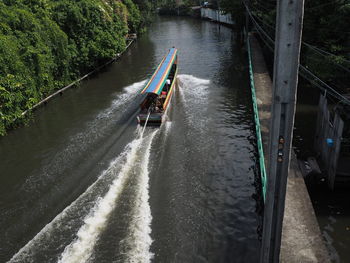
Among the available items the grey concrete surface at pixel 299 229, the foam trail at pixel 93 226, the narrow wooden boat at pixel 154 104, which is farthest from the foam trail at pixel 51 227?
the grey concrete surface at pixel 299 229

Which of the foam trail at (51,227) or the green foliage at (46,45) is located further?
the green foliage at (46,45)

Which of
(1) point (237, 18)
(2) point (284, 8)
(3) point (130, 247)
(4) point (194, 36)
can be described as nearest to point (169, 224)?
(3) point (130, 247)

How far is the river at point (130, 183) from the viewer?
10516 millimetres

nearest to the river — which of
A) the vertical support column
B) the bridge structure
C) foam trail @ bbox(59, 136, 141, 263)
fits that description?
foam trail @ bbox(59, 136, 141, 263)

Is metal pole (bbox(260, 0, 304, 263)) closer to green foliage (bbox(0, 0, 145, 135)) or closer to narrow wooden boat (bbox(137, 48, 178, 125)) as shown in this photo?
narrow wooden boat (bbox(137, 48, 178, 125))

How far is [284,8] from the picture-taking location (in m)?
4.83

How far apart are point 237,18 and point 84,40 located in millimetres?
22724

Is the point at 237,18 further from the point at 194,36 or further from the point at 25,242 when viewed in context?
the point at 25,242

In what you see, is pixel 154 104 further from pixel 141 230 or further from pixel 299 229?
pixel 299 229

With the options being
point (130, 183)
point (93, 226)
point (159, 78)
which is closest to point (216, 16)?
point (159, 78)

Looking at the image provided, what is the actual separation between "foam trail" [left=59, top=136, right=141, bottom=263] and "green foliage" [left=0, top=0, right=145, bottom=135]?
8.15 m

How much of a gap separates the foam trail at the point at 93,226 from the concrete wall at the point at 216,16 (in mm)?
45294

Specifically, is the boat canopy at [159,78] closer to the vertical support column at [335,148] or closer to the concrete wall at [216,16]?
the vertical support column at [335,148]

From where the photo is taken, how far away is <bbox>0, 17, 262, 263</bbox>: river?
10516 millimetres
